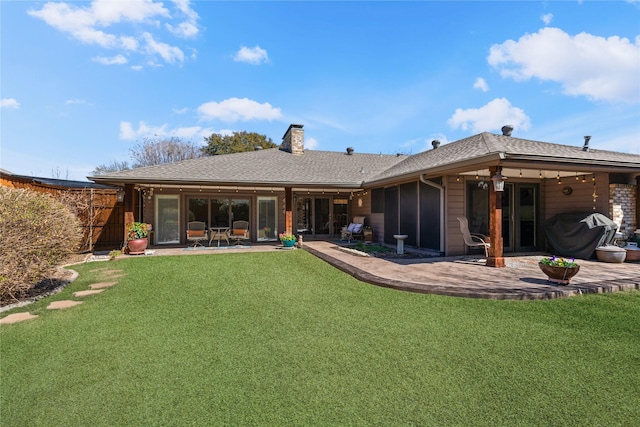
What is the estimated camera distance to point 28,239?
497 cm

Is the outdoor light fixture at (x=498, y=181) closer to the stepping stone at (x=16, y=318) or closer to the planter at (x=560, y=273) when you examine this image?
the planter at (x=560, y=273)

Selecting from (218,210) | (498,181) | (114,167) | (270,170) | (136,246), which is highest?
(114,167)

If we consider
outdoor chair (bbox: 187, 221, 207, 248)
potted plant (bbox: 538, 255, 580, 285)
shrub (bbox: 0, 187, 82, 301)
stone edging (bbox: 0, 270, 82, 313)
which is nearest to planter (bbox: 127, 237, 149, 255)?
outdoor chair (bbox: 187, 221, 207, 248)

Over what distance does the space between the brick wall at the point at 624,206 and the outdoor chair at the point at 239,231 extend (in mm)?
11664

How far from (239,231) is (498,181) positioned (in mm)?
9139

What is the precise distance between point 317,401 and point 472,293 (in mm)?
3406

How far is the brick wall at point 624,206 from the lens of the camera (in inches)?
323

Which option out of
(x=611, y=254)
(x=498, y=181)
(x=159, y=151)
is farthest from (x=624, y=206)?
(x=159, y=151)

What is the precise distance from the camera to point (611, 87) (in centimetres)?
1035

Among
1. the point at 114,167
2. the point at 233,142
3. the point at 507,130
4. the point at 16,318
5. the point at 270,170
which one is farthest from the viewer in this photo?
the point at 114,167

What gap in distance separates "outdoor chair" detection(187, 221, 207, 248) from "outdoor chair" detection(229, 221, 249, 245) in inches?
43.6

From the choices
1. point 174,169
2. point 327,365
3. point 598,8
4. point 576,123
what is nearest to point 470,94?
point 576,123

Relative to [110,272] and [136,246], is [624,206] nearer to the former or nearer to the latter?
[110,272]

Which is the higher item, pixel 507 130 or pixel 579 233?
pixel 507 130
